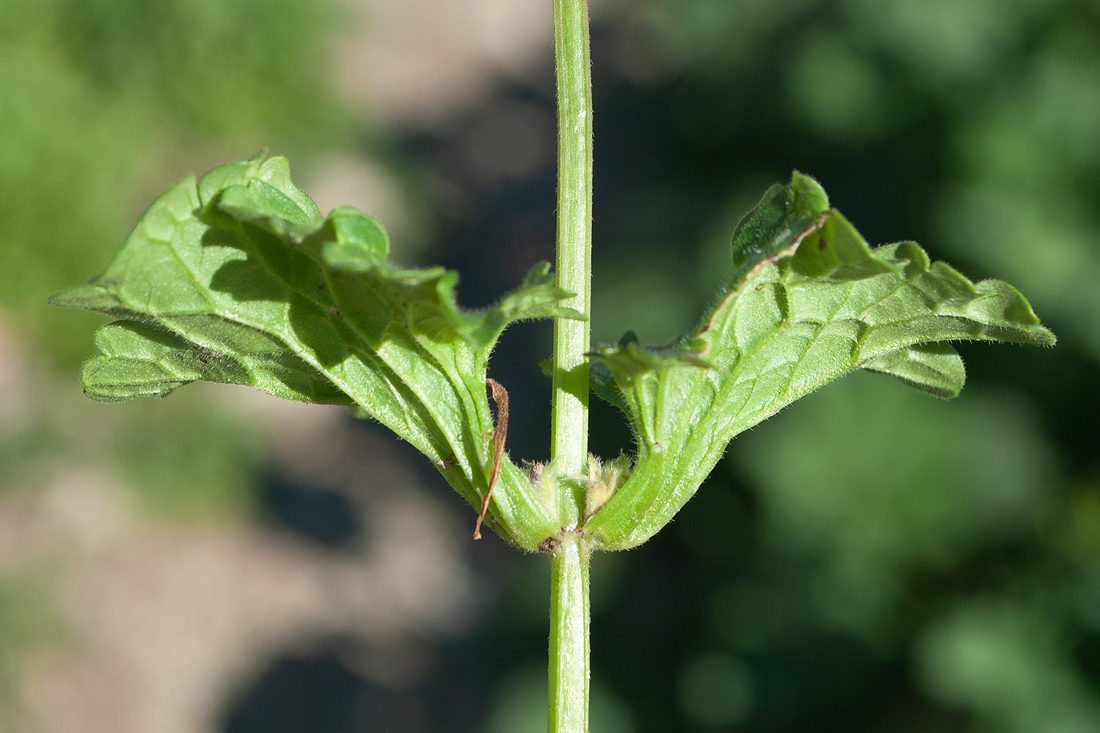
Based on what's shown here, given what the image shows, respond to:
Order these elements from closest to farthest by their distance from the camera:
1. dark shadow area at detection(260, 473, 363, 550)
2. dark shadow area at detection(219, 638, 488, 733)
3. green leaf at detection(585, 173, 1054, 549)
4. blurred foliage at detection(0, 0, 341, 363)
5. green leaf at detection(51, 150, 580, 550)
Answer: green leaf at detection(51, 150, 580, 550) < green leaf at detection(585, 173, 1054, 549) < blurred foliage at detection(0, 0, 341, 363) < dark shadow area at detection(219, 638, 488, 733) < dark shadow area at detection(260, 473, 363, 550)

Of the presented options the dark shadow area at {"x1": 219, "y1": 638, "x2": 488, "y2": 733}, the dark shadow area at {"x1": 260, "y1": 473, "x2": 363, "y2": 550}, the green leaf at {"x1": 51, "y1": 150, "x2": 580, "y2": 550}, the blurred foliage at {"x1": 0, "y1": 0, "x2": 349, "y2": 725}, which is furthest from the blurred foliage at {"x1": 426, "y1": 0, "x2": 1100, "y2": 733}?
the green leaf at {"x1": 51, "y1": 150, "x2": 580, "y2": 550}

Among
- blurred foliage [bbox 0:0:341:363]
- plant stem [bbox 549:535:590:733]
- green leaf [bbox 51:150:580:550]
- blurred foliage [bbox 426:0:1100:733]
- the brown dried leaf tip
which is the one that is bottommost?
plant stem [bbox 549:535:590:733]

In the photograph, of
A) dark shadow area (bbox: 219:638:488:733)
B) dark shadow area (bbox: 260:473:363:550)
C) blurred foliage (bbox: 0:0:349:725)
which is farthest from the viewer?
dark shadow area (bbox: 260:473:363:550)

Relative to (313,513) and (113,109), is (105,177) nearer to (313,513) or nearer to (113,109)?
(113,109)

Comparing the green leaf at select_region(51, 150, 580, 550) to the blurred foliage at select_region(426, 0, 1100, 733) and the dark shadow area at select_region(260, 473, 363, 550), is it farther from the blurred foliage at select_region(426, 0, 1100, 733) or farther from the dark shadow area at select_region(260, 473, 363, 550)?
the dark shadow area at select_region(260, 473, 363, 550)

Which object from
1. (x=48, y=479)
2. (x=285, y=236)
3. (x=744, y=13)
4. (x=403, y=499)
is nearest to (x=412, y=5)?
(x=744, y=13)

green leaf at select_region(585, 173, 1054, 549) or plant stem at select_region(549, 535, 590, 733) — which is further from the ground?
green leaf at select_region(585, 173, 1054, 549)

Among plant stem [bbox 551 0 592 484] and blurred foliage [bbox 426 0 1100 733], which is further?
blurred foliage [bbox 426 0 1100 733]
